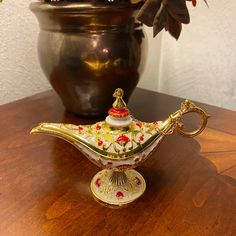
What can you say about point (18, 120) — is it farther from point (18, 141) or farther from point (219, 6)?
point (219, 6)

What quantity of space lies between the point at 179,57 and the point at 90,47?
2.43 ft

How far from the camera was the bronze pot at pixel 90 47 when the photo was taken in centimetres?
53

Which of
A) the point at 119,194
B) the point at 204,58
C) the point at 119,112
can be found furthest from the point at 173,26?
the point at 204,58

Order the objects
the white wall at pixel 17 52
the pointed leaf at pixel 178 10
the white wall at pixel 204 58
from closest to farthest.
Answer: the pointed leaf at pixel 178 10, the white wall at pixel 17 52, the white wall at pixel 204 58

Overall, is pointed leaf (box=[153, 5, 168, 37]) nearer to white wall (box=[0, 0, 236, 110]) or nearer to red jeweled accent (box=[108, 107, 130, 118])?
red jeweled accent (box=[108, 107, 130, 118])

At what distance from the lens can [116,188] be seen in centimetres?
41

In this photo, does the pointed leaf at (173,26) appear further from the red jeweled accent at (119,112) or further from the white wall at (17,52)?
the white wall at (17,52)

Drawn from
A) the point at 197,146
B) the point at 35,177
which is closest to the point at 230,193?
the point at 197,146

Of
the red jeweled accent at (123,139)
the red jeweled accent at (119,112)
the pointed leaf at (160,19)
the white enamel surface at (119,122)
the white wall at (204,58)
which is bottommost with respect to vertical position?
the white wall at (204,58)

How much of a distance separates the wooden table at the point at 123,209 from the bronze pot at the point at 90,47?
10 cm

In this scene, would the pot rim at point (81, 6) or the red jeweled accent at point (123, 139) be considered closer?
the red jeweled accent at point (123, 139)

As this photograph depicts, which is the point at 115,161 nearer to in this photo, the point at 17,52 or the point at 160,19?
the point at 160,19

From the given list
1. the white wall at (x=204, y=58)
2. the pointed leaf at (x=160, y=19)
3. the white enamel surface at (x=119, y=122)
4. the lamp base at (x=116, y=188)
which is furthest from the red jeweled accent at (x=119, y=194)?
the white wall at (x=204, y=58)

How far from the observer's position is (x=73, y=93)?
62cm
